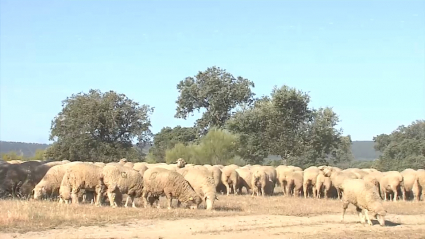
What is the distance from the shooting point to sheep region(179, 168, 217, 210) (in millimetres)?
20953

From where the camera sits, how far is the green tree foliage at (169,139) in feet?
211

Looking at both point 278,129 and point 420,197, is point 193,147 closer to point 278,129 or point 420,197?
point 278,129

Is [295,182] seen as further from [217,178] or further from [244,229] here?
[244,229]

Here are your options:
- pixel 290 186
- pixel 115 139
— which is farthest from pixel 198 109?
pixel 290 186

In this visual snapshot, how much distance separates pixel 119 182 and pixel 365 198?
841 centimetres

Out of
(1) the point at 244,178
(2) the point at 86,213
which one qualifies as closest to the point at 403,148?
(1) the point at 244,178

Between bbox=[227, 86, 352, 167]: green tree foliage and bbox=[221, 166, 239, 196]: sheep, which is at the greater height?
bbox=[227, 86, 352, 167]: green tree foliage

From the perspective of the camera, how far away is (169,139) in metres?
75.0

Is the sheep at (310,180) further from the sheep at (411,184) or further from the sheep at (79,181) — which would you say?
the sheep at (79,181)

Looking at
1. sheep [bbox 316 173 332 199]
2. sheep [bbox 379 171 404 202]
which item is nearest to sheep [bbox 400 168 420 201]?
sheep [bbox 379 171 404 202]

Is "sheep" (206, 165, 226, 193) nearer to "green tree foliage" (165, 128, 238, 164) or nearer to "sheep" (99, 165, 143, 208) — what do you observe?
"sheep" (99, 165, 143, 208)

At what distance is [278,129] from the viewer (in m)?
52.0

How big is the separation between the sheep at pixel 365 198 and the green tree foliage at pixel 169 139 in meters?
42.5

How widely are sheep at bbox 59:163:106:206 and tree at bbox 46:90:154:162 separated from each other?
33.6 meters
